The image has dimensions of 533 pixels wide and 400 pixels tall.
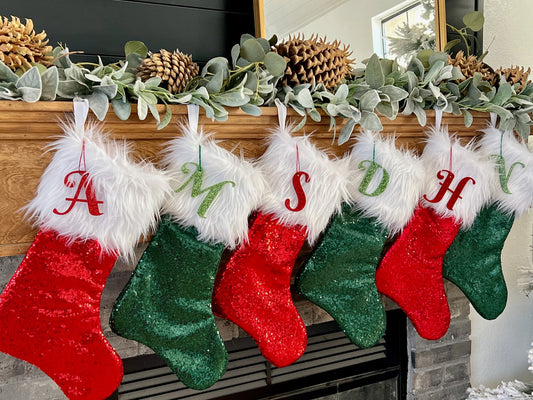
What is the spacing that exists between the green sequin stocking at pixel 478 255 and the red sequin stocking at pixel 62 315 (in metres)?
1.09

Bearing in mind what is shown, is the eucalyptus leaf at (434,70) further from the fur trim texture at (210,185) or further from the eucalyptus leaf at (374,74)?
the fur trim texture at (210,185)

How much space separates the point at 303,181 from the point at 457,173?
51 centimetres

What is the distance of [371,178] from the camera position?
4.75 feet

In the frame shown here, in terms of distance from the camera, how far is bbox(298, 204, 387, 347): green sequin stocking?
58.4 inches

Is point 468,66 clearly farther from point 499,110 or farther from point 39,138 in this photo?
point 39,138

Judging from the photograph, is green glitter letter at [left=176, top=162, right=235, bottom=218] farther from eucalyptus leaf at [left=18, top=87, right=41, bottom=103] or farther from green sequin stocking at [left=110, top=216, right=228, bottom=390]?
eucalyptus leaf at [left=18, top=87, right=41, bottom=103]

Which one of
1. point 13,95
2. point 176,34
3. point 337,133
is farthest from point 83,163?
point 337,133

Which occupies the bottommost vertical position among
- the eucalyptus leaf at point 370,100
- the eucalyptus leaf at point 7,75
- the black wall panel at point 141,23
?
the eucalyptus leaf at point 370,100

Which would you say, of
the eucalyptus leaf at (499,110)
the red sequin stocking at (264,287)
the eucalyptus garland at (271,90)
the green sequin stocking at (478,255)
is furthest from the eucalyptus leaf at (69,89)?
the green sequin stocking at (478,255)

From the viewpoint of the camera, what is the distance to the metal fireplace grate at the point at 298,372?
5.02ft

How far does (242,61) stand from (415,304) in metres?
0.89

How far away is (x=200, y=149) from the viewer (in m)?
1.20

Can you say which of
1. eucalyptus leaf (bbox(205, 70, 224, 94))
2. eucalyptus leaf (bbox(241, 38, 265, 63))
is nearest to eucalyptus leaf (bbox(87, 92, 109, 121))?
eucalyptus leaf (bbox(205, 70, 224, 94))

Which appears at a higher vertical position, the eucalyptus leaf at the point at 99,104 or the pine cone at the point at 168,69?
the pine cone at the point at 168,69
